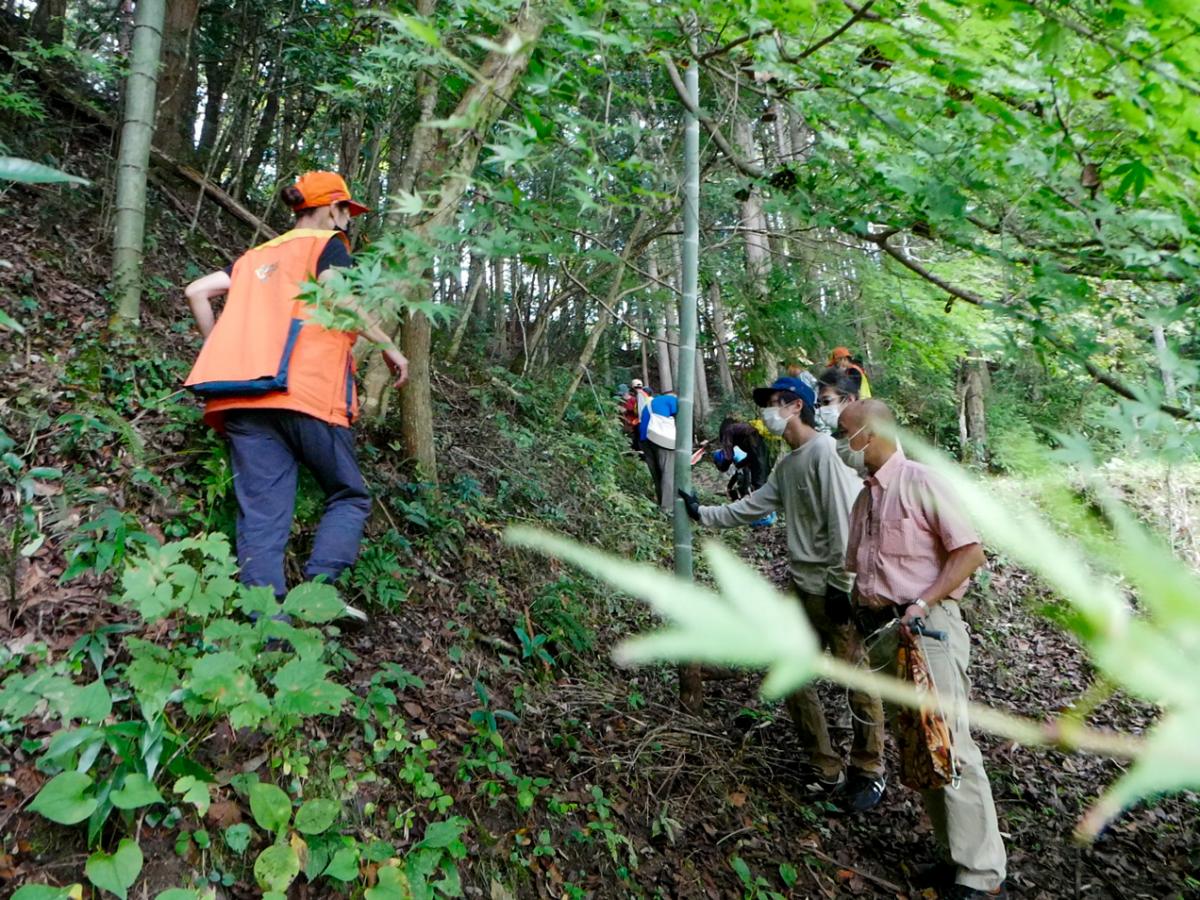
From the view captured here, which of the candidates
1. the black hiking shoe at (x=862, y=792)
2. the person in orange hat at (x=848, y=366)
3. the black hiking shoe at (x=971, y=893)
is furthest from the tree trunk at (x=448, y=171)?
the black hiking shoe at (x=971, y=893)

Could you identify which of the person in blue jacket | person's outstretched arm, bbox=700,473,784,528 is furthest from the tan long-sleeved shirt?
the person in blue jacket

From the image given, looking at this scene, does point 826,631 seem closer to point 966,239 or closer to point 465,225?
point 966,239

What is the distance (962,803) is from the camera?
3211mm

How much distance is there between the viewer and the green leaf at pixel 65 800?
6.57 feet

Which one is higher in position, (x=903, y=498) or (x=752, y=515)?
(x=903, y=498)

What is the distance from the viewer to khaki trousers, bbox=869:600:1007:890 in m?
3.19

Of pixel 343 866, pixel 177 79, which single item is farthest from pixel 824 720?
pixel 177 79

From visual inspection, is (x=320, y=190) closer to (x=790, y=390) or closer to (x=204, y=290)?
(x=204, y=290)

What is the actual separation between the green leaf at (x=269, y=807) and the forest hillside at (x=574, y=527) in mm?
14

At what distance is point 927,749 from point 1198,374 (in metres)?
1.88

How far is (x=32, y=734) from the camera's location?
7.61ft

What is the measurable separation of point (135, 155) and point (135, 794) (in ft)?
11.9

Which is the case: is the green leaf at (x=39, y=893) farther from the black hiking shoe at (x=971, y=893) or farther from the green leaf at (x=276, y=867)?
the black hiking shoe at (x=971, y=893)

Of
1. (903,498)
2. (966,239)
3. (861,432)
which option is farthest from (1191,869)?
(966,239)
